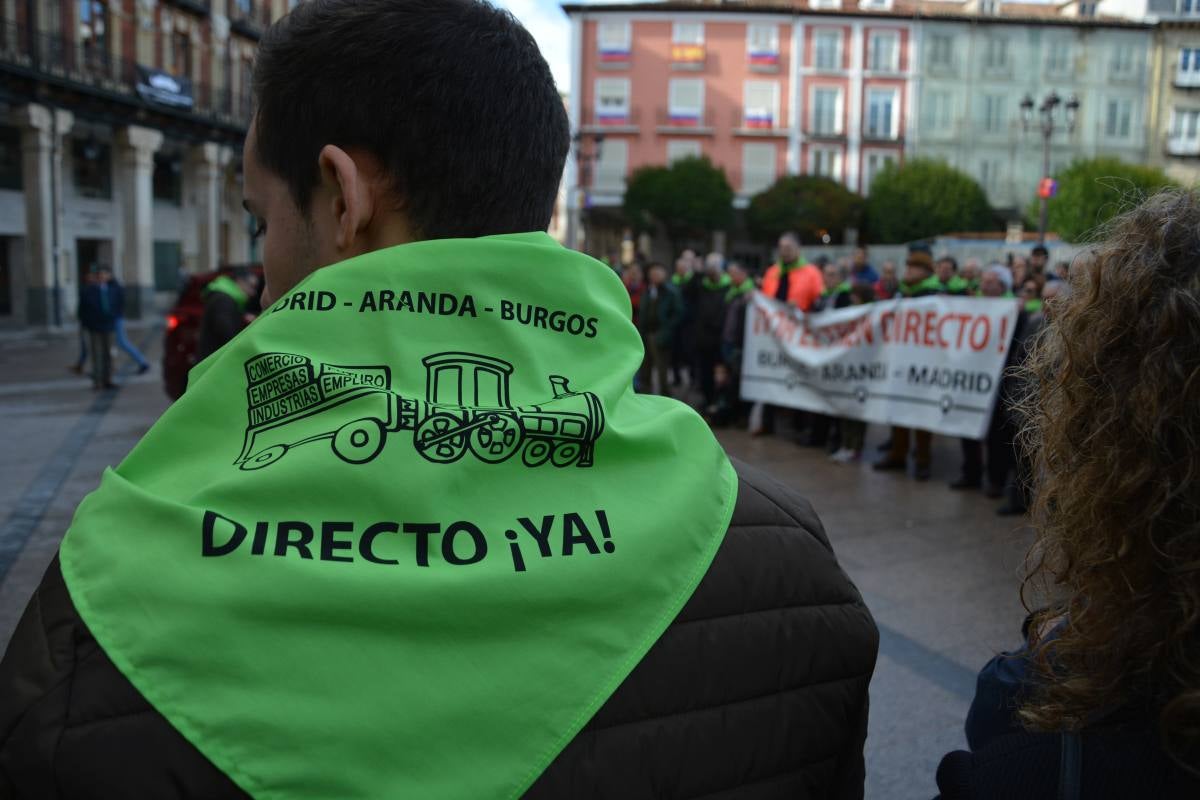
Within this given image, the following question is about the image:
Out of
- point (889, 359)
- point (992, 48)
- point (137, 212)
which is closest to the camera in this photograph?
point (889, 359)

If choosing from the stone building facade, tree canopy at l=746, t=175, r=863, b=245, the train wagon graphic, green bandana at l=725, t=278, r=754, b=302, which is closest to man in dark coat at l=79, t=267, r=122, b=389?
green bandana at l=725, t=278, r=754, b=302

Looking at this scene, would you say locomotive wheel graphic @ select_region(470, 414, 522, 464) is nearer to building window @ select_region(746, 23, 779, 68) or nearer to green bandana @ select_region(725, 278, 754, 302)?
green bandana @ select_region(725, 278, 754, 302)

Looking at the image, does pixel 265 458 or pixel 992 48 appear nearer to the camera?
pixel 265 458

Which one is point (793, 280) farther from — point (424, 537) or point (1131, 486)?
point (424, 537)

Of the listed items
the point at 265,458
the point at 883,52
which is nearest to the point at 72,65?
the point at 265,458

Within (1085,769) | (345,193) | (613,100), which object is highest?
(613,100)

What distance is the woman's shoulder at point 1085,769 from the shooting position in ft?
3.12

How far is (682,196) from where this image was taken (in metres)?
47.1

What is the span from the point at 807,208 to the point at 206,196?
2621 centimetres

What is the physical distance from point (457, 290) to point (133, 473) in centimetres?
34

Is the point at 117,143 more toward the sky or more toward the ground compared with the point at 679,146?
more toward the ground

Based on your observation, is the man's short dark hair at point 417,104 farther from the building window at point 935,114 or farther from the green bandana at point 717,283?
the building window at point 935,114

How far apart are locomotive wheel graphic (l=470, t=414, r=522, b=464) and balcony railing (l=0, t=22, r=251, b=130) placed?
2320 centimetres

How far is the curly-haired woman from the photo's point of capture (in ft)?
3.22
